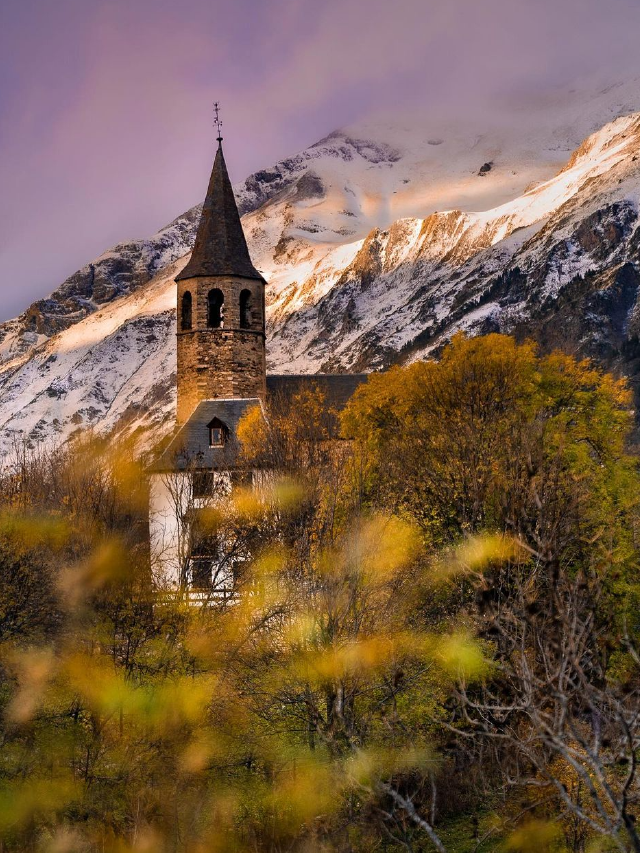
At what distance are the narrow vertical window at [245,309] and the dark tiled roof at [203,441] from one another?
552 cm

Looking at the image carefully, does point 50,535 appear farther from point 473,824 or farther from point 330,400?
point 330,400

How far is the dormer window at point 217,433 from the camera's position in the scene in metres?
42.0

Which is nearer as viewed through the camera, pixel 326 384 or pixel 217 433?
pixel 217 433

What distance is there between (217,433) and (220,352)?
24.7ft

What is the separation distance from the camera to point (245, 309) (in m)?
50.5

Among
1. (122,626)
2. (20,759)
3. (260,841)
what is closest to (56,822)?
(20,759)

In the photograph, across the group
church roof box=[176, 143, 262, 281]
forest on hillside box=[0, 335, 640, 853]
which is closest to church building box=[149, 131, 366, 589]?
church roof box=[176, 143, 262, 281]

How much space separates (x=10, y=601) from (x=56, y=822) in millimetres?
8267

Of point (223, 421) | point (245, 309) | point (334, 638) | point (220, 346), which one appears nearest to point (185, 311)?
point (245, 309)

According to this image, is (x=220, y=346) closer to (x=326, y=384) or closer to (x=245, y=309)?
(x=245, y=309)

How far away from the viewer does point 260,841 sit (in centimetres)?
1808

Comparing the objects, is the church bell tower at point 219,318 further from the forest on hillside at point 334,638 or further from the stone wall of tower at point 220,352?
the forest on hillside at point 334,638

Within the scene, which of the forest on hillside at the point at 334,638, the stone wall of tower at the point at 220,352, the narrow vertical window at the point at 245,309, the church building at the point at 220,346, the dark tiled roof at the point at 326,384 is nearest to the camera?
the forest on hillside at the point at 334,638

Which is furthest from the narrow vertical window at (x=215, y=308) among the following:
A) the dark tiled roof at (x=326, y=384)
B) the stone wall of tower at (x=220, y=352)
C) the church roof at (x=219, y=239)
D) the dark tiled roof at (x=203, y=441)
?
the dark tiled roof at (x=203, y=441)
